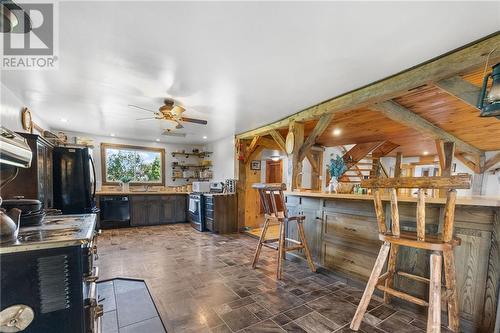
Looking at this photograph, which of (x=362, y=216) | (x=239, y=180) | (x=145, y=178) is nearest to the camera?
(x=362, y=216)

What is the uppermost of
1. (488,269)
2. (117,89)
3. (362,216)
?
(117,89)

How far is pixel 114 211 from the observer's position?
5195 millimetres

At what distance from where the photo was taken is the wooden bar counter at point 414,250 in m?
1.63

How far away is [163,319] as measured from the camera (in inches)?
72.8

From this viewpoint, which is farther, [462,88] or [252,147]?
[252,147]

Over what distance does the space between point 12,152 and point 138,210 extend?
4.99 m

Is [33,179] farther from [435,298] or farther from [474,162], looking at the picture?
[474,162]

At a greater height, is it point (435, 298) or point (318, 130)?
point (318, 130)

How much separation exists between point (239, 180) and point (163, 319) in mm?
3675

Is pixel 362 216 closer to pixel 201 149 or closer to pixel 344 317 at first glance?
pixel 344 317

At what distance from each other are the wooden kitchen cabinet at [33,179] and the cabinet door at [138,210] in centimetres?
294

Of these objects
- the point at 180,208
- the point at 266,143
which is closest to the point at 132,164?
the point at 180,208

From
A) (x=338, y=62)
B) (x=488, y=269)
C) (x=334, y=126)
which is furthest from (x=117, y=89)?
(x=488, y=269)

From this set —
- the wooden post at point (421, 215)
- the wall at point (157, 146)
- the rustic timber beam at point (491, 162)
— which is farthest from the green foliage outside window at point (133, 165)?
the rustic timber beam at point (491, 162)
